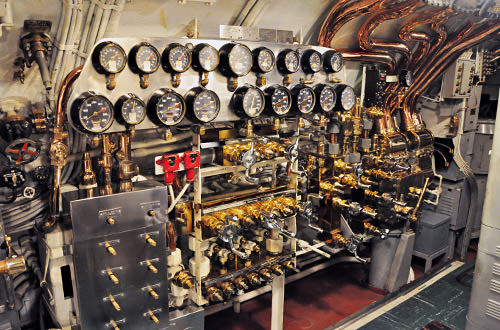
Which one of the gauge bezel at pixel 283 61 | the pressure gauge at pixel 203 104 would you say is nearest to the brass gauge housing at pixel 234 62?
the pressure gauge at pixel 203 104

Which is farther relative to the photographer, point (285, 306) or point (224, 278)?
point (285, 306)

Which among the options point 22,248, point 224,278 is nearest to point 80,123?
point 22,248

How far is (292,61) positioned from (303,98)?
0.29 m

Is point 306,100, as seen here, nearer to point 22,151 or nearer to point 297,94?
point 297,94

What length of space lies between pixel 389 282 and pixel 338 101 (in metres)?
2.11

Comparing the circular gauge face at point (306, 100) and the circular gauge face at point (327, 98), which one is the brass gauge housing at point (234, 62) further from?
the circular gauge face at point (327, 98)

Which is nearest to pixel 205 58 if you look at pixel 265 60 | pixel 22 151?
pixel 265 60

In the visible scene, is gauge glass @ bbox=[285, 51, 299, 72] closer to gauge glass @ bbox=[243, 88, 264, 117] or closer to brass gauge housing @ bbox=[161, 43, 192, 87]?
gauge glass @ bbox=[243, 88, 264, 117]

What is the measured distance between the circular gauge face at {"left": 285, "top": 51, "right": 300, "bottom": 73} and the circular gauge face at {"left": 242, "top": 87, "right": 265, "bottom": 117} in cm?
34

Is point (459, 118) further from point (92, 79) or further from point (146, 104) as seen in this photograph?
point (92, 79)

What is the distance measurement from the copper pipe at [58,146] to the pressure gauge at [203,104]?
2.20ft

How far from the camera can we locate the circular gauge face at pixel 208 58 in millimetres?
2477

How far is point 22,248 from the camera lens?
266 centimetres

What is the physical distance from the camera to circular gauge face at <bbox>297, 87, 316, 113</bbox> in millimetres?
3016
